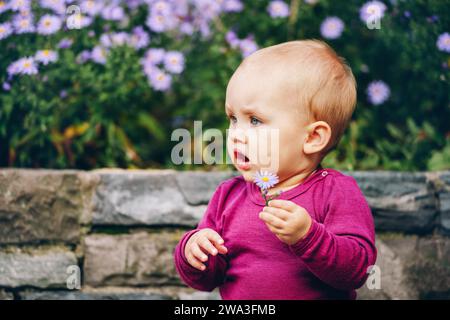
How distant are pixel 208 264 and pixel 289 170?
1.18ft

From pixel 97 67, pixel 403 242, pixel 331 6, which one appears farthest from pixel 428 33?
pixel 97 67

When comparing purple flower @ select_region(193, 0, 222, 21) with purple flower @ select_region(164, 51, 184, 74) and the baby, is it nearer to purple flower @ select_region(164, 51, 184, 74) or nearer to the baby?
purple flower @ select_region(164, 51, 184, 74)

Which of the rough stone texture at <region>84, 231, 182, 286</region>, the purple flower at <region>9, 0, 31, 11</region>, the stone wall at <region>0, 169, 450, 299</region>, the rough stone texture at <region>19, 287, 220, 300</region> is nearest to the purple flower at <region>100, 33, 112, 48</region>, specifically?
the purple flower at <region>9, 0, 31, 11</region>

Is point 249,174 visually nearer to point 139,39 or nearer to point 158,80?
point 158,80

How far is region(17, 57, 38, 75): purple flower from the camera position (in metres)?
2.37

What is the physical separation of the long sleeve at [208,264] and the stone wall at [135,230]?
43cm

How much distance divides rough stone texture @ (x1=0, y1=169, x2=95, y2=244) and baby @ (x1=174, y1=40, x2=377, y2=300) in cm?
71

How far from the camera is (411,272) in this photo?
2148 millimetres

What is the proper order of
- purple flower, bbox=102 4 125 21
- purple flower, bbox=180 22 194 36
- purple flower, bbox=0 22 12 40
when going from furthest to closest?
purple flower, bbox=180 22 194 36 → purple flower, bbox=102 4 125 21 → purple flower, bbox=0 22 12 40

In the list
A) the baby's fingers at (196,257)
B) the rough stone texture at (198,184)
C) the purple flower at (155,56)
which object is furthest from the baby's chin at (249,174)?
the purple flower at (155,56)

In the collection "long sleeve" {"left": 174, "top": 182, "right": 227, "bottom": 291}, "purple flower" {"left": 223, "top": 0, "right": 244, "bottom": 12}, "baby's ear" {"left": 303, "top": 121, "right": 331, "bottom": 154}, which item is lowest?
"long sleeve" {"left": 174, "top": 182, "right": 227, "bottom": 291}

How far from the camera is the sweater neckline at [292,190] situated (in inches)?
63.0

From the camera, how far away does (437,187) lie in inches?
86.7
